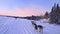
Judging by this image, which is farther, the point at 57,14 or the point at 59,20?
the point at 57,14

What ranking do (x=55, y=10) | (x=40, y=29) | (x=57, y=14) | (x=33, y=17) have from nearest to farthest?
(x=40, y=29)
(x=57, y=14)
(x=55, y=10)
(x=33, y=17)

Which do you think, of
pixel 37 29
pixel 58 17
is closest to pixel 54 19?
pixel 58 17

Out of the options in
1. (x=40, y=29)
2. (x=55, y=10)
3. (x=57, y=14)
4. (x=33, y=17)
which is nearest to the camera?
(x=40, y=29)

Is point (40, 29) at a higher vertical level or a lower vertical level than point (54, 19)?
higher

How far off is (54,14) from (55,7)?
290 cm

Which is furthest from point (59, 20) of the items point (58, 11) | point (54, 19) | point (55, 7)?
point (55, 7)

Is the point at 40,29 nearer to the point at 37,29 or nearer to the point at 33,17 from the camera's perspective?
the point at 37,29

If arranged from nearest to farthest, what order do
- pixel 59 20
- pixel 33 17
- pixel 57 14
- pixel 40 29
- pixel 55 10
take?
pixel 40 29 → pixel 59 20 → pixel 57 14 → pixel 55 10 → pixel 33 17

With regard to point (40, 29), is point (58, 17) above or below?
below

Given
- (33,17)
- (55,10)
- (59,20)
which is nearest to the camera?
(59,20)

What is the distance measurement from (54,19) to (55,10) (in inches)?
148

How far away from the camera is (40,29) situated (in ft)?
39.5

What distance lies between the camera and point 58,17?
29.2 meters

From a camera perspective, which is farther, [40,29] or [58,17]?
[58,17]
